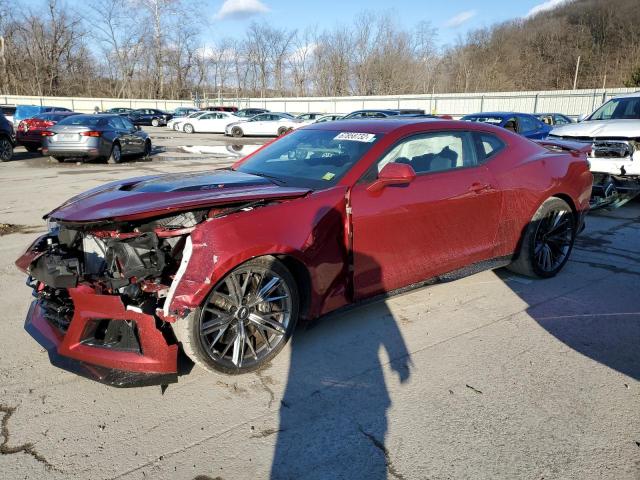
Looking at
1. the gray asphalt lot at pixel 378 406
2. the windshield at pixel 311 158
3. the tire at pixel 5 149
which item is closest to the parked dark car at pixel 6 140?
the tire at pixel 5 149

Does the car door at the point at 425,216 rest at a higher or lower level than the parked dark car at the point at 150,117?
lower

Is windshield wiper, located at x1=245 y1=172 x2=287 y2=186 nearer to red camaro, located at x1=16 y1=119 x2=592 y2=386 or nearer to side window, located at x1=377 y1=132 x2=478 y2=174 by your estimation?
red camaro, located at x1=16 y1=119 x2=592 y2=386

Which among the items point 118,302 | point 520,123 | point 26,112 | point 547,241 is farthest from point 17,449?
point 26,112

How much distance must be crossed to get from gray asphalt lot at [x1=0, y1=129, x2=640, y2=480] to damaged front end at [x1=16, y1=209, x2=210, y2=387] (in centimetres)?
28

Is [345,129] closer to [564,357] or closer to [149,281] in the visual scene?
[149,281]

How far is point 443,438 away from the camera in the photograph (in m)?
2.62

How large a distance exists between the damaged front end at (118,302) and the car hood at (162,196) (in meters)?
0.09

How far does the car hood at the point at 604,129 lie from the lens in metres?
8.41

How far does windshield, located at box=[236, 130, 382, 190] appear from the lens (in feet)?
12.2

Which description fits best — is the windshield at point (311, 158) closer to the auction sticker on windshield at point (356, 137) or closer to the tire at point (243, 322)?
the auction sticker on windshield at point (356, 137)

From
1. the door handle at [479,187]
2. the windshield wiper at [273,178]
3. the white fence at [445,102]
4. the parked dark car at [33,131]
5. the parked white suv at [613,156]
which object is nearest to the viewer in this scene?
the windshield wiper at [273,178]

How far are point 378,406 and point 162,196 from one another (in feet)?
6.05

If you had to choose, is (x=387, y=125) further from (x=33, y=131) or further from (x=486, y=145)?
(x=33, y=131)

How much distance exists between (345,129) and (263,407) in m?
2.45
